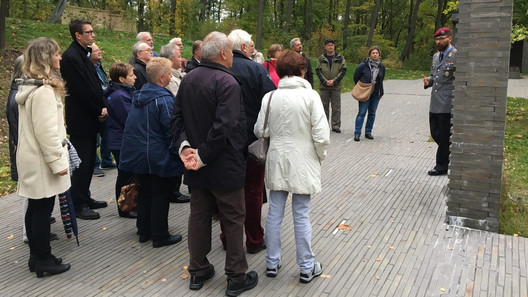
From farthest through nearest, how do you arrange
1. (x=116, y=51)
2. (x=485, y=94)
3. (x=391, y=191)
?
(x=116, y=51), (x=391, y=191), (x=485, y=94)

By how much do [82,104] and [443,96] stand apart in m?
4.99

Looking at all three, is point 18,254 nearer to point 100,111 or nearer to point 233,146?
point 100,111

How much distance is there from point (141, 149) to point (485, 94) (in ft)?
12.3

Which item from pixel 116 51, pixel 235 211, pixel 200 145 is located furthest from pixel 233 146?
pixel 116 51

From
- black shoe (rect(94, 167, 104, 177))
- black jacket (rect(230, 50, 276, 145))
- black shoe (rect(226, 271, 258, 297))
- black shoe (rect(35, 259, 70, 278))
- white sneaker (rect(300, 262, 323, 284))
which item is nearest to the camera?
black shoe (rect(226, 271, 258, 297))

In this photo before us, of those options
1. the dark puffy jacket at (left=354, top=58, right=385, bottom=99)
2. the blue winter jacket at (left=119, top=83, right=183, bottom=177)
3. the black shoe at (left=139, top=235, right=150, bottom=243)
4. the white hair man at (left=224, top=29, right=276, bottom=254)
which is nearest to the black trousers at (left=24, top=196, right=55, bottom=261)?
the blue winter jacket at (left=119, top=83, right=183, bottom=177)

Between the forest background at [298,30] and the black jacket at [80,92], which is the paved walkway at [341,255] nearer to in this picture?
the forest background at [298,30]

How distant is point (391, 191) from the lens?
264 inches

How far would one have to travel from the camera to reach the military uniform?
694 centimetres

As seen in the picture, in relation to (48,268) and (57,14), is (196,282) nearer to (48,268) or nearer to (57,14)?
(48,268)

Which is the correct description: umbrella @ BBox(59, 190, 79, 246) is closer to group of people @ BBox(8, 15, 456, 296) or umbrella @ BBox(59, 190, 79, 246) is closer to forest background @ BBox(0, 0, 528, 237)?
group of people @ BBox(8, 15, 456, 296)

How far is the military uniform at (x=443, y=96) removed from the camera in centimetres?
694

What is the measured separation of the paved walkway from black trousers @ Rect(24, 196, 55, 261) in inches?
9.5

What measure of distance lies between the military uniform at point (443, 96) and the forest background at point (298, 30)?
108cm
